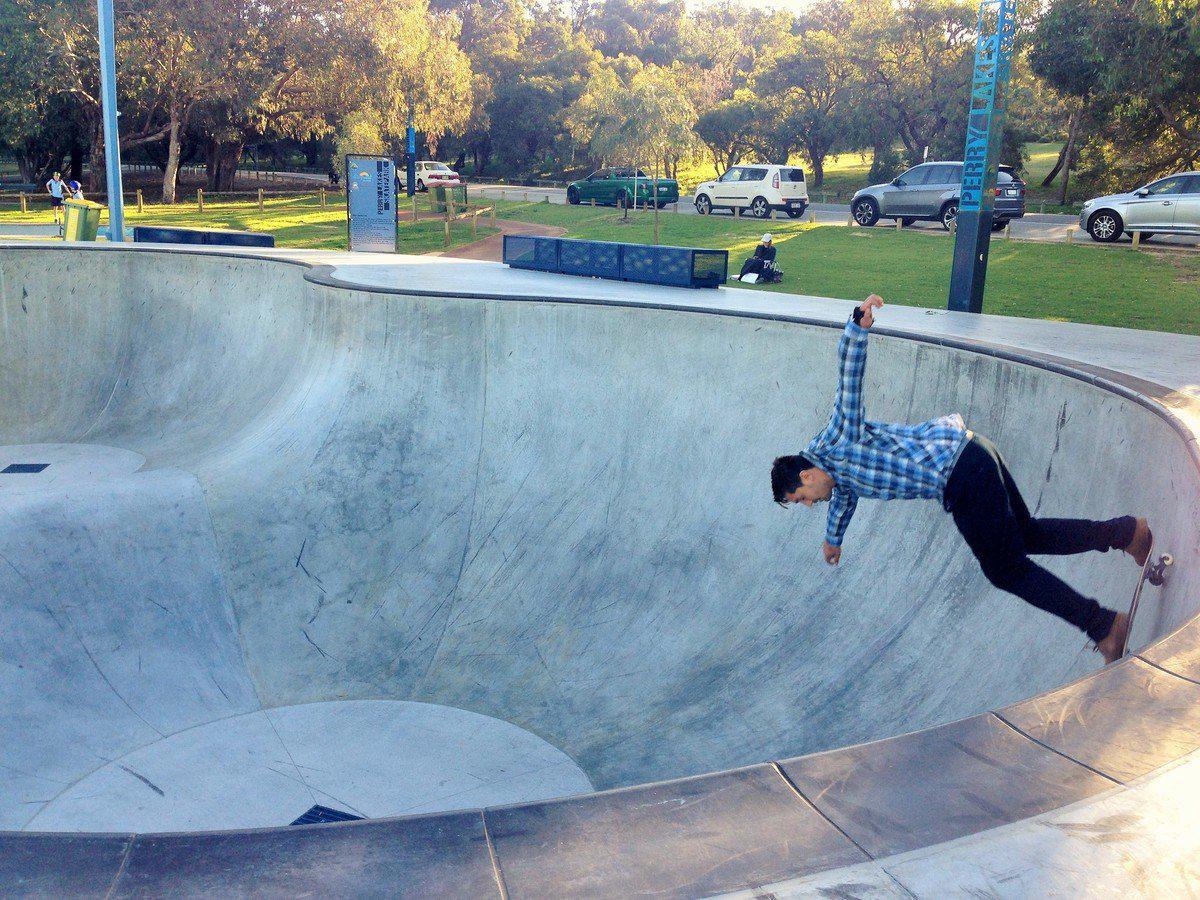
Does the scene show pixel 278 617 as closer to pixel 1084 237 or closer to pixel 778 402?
pixel 778 402

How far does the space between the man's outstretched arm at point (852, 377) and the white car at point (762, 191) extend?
24067 millimetres

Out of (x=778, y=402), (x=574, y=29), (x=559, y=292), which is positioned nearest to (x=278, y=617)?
(x=778, y=402)

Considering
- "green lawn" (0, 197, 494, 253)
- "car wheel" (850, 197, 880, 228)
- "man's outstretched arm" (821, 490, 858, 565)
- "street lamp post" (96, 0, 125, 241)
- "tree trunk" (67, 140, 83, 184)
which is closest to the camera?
"man's outstretched arm" (821, 490, 858, 565)

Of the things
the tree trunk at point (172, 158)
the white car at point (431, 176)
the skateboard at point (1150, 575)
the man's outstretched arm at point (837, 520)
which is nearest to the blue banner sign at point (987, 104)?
the skateboard at point (1150, 575)

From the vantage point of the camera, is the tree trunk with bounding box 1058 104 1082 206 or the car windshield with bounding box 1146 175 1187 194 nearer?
the car windshield with bounding box 1146 175 1187 194

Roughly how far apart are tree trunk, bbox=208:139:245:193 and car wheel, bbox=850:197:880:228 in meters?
30.1

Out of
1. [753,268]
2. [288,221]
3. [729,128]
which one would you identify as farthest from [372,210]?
[729,128]

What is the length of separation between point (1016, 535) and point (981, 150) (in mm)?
8475

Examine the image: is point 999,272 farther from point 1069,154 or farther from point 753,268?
point 1069,154

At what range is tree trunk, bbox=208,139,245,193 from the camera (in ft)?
146

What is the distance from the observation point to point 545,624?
28.6ft

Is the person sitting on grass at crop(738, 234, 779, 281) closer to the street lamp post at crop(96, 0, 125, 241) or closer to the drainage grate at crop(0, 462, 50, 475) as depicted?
the drainage grate at crop(0, 462, 50, 475)

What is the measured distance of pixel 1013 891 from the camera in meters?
Result: 2.32

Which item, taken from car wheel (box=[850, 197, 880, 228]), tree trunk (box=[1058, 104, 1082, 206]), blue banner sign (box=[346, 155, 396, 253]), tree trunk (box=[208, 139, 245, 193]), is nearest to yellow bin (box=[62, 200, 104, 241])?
blue banner sign (box=[346, 155, 396, 253])
